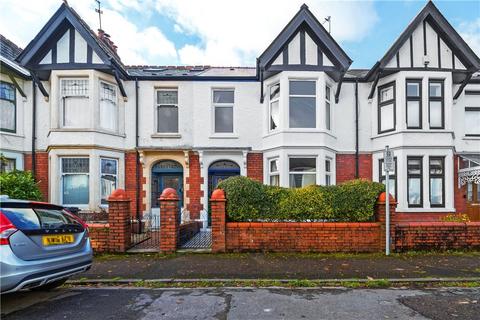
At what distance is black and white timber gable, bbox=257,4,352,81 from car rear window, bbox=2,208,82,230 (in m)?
8.47

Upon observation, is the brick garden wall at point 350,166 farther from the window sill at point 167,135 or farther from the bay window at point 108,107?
the bay window at point 108,107

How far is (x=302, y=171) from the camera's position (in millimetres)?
11273

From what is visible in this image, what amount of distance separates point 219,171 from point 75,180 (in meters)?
5.42

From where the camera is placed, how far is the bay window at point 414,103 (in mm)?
11383

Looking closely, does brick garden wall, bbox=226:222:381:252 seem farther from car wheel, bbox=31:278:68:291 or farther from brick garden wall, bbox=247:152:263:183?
brick garden wall, bbox=247:152:263:183

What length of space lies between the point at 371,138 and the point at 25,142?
45.2ft

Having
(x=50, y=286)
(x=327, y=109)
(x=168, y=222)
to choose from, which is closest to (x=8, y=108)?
(x=168, y=222)

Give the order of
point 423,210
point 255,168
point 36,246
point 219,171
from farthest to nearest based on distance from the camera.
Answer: point 219,171
point 255,168
point 423,210
point 36,246


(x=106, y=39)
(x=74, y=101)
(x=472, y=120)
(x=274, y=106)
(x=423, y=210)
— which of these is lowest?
(x=423, y=210)

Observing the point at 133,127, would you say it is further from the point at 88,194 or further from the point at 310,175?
the point at 310,175

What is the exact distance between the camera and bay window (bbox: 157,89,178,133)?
489 inches

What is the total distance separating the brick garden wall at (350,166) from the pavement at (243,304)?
7384 mm

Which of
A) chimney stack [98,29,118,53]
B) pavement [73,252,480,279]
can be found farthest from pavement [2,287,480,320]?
chimney stack [98,29,118,53]

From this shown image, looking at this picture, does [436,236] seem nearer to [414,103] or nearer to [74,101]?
[414,103]
